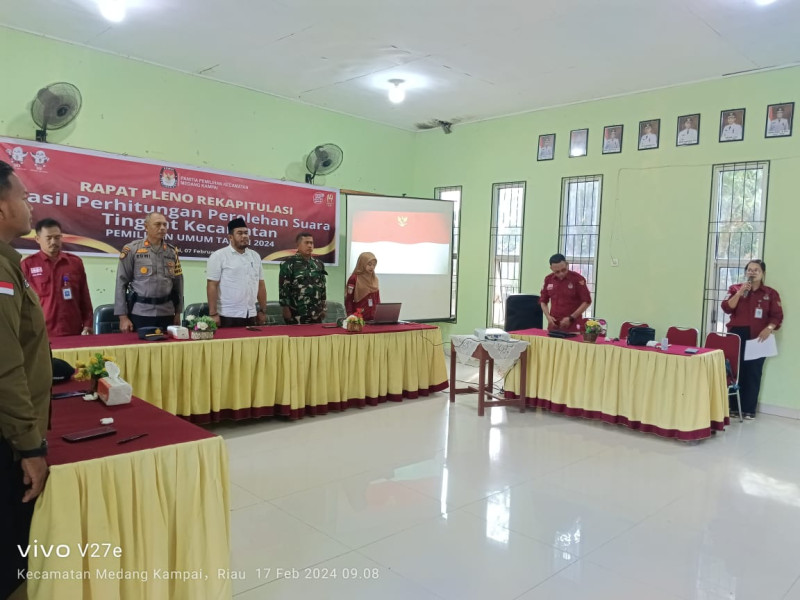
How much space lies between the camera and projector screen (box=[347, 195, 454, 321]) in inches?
279

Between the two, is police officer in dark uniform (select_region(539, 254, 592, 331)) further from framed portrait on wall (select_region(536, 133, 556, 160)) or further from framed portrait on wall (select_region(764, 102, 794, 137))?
framed portrait on wall (select_region(764, 102, 794, 137))

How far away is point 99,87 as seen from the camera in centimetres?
527

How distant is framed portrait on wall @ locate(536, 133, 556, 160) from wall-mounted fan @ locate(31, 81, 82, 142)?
5.02 metres

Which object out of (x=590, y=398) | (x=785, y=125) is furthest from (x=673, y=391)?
(x=785, y=125)

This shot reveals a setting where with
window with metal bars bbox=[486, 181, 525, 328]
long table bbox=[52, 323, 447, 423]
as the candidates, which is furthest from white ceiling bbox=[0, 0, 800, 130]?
→ long table bbox=[52, 323, 447, 423]

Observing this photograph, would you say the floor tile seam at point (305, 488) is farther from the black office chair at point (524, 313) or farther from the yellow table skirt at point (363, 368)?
the black office chair at point (524, 313)

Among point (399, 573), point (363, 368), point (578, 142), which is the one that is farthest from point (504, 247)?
point (399, 573)

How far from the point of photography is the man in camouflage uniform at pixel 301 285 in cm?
501

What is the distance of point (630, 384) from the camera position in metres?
4.52

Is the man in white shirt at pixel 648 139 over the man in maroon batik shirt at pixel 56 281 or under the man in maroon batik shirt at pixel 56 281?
over

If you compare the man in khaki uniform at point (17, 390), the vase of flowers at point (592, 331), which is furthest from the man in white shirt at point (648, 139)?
the man in khaki uniform at point (17, 390)

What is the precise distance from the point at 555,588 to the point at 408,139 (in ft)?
22.9

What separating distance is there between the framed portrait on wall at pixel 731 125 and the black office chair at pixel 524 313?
97.5 inches

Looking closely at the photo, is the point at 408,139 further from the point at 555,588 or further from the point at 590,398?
the point at 555,588
